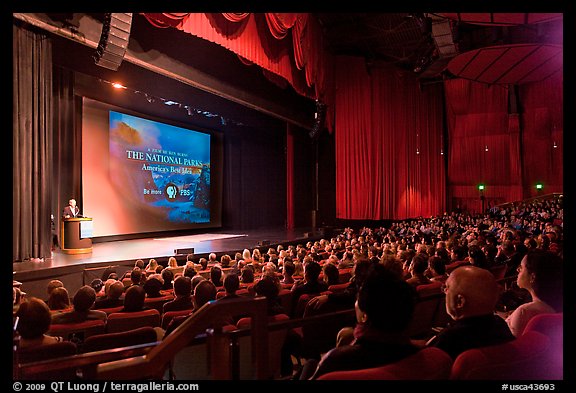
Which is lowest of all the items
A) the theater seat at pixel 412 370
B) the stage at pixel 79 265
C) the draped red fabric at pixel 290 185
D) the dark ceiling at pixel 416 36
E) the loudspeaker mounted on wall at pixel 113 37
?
the stage at pixel 79 265

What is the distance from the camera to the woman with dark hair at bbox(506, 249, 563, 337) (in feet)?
8.05

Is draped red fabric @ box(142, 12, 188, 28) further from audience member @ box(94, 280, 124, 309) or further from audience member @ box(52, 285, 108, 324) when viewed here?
audience member @ box(52, 285, 108, 324)

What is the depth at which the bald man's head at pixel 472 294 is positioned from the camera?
2044 millimetres

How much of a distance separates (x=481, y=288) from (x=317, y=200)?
1619cm

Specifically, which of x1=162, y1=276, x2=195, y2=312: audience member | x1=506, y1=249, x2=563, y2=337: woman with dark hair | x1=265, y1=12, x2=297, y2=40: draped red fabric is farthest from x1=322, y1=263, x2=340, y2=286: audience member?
x1=265, y1=12, x2=297, y2=40: draped red fabric

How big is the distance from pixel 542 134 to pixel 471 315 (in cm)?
2153

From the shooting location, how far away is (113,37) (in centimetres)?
673

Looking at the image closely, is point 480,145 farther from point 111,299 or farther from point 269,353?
point 269,353

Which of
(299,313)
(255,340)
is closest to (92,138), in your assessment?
(299,313)

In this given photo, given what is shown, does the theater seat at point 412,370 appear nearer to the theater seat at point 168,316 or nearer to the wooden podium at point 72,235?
the theater seat at point 168,316

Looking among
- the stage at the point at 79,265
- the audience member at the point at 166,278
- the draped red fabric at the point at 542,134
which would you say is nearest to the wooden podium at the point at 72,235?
the stage at the point at 79,265

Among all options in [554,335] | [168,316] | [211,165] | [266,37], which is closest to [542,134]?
[211,165]

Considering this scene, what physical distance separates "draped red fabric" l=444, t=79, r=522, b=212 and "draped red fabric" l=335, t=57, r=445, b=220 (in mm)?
3629

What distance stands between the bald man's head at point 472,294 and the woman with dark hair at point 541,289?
21.9 inches
